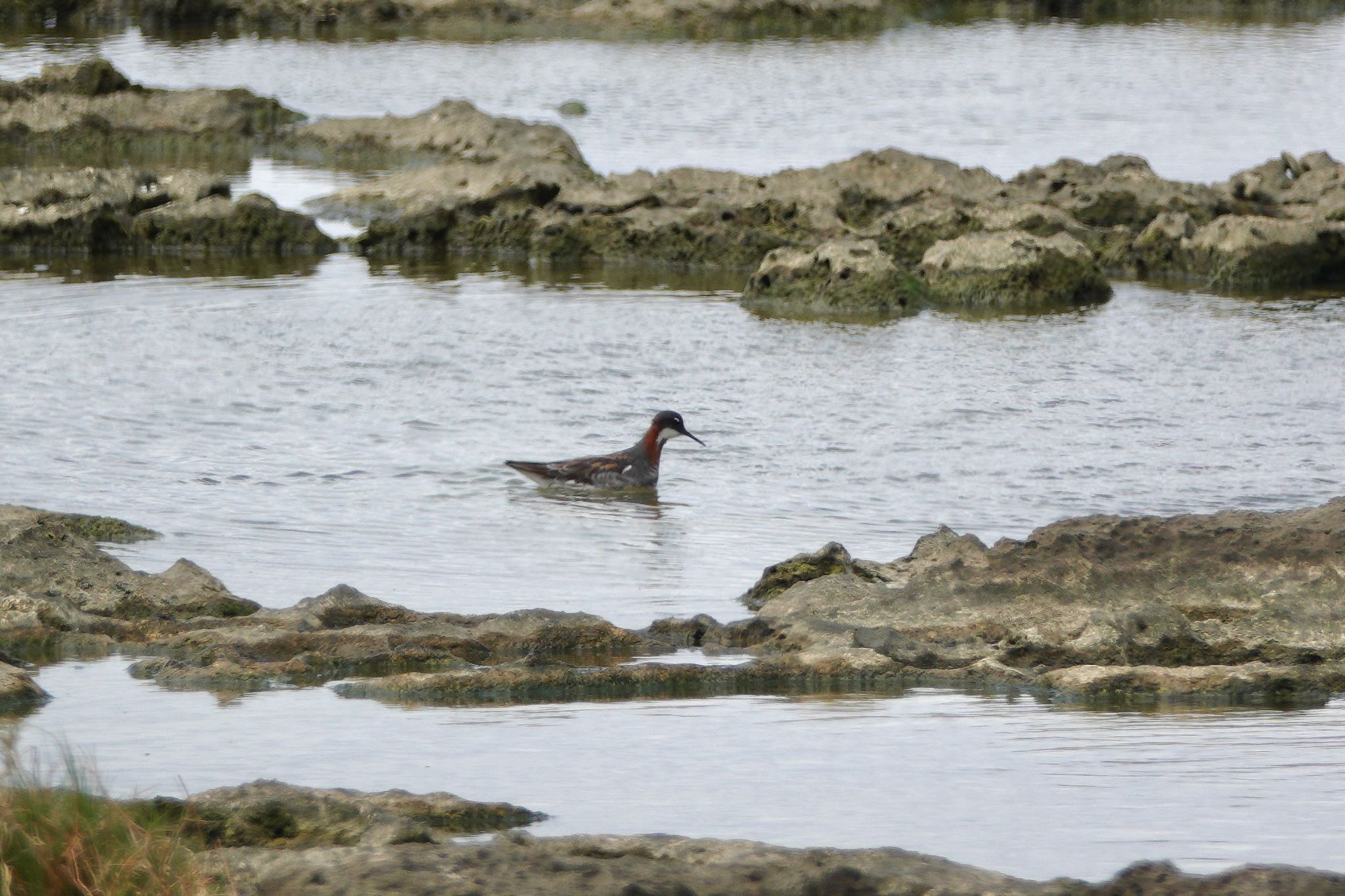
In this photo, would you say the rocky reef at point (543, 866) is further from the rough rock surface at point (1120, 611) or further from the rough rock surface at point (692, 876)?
the rough rock surface at point (1120, 611)

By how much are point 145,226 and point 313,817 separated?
16.5 m

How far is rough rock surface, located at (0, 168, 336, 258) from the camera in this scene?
19859 mm

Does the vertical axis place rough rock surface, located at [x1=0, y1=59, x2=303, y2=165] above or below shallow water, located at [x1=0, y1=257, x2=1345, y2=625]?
above

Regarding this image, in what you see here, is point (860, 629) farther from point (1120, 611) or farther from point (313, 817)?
point (313, 817)

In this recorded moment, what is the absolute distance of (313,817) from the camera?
448 centimetres

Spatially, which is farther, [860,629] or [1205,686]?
[860,629]

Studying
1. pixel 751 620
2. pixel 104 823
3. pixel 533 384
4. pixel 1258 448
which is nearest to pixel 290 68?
pixel 533 384

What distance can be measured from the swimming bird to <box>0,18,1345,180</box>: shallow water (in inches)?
592

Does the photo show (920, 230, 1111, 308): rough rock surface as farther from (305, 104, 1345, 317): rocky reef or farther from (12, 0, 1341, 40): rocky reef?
(12, 0, 1341, 40): rocky reef

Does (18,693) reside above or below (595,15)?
below

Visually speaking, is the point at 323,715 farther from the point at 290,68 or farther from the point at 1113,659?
the point at 290,68

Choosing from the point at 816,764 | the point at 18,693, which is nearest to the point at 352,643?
the point at 18,693

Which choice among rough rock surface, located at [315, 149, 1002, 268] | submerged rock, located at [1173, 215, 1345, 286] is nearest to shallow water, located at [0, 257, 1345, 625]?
submerged rock, located at [1173, 215, 1345, 286]

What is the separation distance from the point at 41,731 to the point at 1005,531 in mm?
5687
